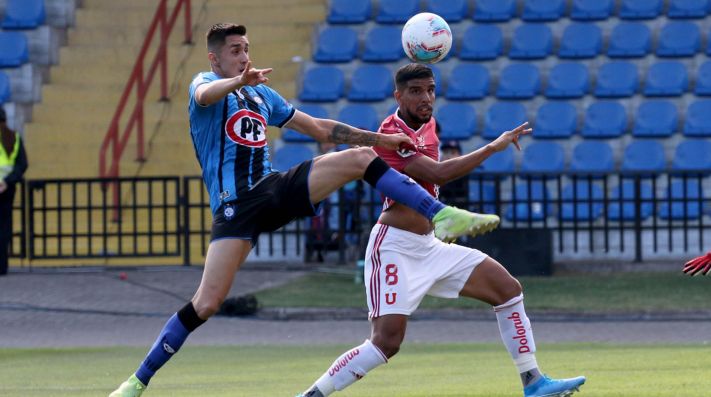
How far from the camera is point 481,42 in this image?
85.3 ft

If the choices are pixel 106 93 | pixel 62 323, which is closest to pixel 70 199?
pixel 106 93

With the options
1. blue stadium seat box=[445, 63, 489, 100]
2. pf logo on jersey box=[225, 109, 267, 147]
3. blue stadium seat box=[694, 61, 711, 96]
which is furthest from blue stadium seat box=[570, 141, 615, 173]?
pf logo on jersey box=[225, 109, 267, 147]

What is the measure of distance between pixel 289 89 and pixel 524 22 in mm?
4510

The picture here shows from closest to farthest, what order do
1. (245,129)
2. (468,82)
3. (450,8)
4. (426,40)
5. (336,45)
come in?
(245,129)
(426,40)
(468,82)
(336,45)
(450,8)

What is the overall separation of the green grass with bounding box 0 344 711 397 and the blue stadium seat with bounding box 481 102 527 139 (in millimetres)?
9228

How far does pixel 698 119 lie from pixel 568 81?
7.82 ft

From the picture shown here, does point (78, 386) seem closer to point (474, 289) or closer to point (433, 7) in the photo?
point (474, 289)

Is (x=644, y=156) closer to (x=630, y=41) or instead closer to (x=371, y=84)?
(x=630, y=41)

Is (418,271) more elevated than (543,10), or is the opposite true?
(543,10)

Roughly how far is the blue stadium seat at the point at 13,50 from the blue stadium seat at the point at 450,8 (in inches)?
300

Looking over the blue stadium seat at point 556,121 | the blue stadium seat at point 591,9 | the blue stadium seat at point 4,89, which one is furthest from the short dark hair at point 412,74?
the blue stadium seat at point 4,89

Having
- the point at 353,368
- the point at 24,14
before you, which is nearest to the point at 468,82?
the point at 24,14

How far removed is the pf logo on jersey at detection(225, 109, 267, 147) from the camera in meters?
9.07

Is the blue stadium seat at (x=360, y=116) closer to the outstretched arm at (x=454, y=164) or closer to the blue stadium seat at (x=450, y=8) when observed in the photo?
the blue stadium seat at (x=450, y=8)
